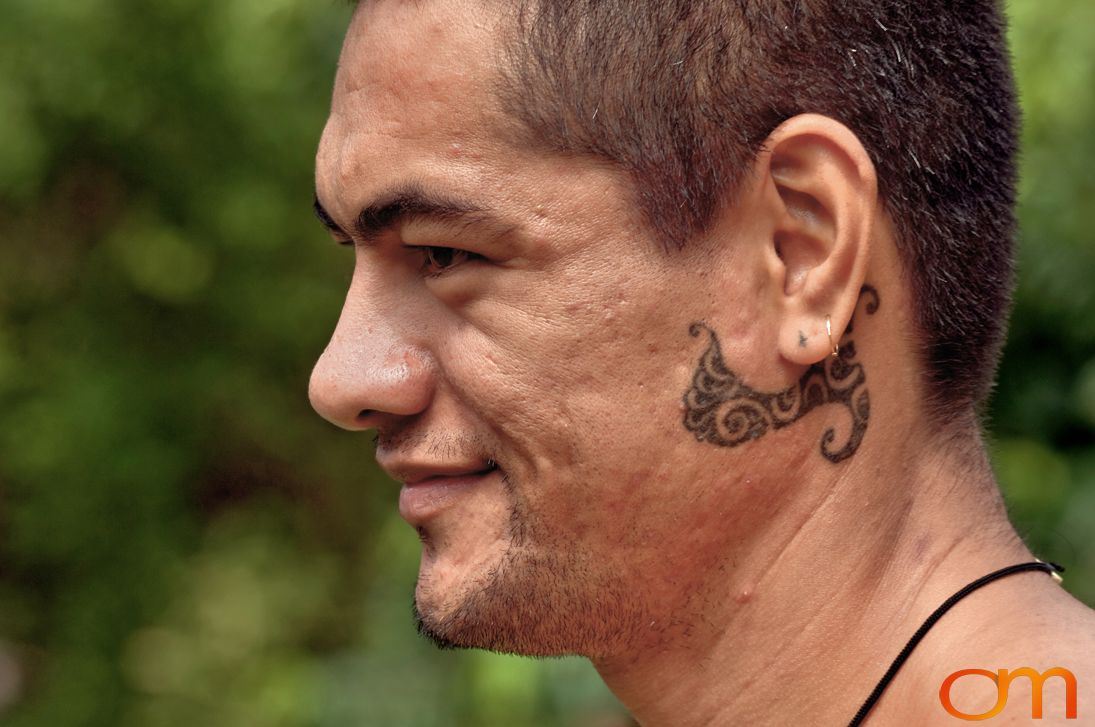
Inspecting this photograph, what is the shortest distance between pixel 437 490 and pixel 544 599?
0.27 metres

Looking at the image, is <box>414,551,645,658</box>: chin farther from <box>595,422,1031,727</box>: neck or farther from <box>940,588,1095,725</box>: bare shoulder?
<box>940,588,1095,725</box>: bare shoulder

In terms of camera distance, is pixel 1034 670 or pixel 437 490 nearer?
pixel 1034 670

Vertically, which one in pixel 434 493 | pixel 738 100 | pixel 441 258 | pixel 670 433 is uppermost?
pixel 738 100

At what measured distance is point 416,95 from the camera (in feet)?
7.72

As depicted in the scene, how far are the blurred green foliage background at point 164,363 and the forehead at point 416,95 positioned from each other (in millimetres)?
3975

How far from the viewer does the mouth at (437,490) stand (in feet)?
7.93

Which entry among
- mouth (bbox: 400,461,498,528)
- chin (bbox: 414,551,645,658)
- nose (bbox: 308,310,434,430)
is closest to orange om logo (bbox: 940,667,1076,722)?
chin (bbox: 414,551,645,658)

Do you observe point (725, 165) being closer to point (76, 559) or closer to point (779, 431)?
point (779, 431)

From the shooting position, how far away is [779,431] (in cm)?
226

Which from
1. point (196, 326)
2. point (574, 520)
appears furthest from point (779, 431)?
point (196, 326)

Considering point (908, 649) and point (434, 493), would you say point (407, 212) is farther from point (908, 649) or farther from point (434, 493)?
point (908, 649)

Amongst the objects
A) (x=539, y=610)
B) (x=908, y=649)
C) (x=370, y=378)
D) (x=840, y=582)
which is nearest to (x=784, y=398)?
(x=840, y=582)

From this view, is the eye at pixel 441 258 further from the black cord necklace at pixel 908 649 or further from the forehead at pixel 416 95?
the black cord necklace at pixel 908 649

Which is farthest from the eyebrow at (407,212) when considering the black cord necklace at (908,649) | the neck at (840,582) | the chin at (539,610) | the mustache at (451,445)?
the black cord necklace at (908,649)
